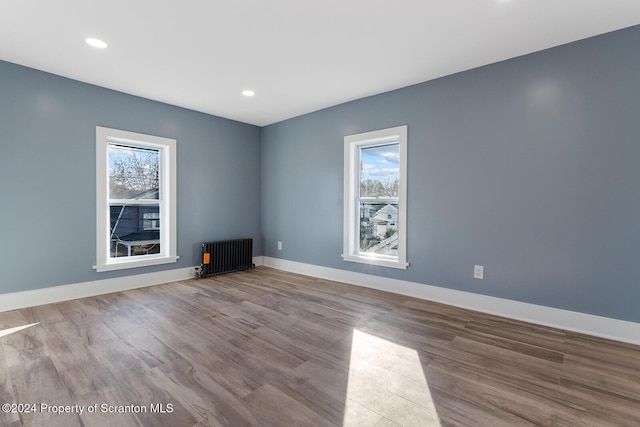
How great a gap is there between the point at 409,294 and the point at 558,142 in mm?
2208

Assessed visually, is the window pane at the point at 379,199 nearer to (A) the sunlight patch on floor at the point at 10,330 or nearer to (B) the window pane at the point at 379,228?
(B) the window pane at the point at 379,228

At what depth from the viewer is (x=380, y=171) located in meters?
4.07

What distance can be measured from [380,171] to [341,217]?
883 millimetres

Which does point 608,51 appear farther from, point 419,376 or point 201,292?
point 201,292

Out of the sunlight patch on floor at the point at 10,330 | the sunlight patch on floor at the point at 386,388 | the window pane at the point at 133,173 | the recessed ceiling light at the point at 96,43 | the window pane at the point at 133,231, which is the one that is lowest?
the sunlight patch on floor at the point at 386,388

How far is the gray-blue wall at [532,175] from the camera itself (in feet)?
8.04

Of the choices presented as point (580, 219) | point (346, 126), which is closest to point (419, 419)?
point (580, 219)

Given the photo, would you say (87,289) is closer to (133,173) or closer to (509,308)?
(133,173)

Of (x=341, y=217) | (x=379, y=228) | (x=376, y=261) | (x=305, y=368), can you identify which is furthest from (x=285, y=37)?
(x=376, y=261)

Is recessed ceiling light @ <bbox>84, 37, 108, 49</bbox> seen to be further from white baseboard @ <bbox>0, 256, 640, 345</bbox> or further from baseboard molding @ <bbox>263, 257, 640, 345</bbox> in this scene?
baseboard molding @ <bbox>263, 257, 640, 345</bbox>

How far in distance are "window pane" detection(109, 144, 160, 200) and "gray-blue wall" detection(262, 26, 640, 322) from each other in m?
3.16

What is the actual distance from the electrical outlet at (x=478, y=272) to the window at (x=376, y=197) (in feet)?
2.56

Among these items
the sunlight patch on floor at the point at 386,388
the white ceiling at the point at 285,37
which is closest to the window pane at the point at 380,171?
the white ceiling at the point at 285,37

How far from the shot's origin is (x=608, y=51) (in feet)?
8.18
